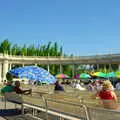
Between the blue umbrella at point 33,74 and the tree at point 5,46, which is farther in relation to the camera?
the tree at point 5,46

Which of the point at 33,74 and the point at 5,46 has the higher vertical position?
the point at 5,46

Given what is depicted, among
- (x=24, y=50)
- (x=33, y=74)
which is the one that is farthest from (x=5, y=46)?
(x=33, y=74)

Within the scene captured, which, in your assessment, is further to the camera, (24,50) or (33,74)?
(24,50)

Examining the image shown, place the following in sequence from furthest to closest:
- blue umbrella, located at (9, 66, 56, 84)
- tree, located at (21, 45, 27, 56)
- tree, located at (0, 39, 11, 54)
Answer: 1. tree, located at (21, 45, 27, 56)
2. tree, located at (0, 39, 11, 54)
3. blue umbrella, located at (9, 66, 56, 84)

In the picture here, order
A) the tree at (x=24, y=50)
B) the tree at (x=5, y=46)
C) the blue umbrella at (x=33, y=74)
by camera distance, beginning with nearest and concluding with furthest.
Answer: the blue umbrella at (x=33, y=74) → the tree at (x=5, y=46) → the tree at (x=24, y=50)

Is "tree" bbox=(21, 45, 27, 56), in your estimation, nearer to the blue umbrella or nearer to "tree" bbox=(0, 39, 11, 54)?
"tree" bbox=(0, 39, 11, 54)

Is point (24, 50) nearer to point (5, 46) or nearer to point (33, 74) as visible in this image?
point (5, 46)

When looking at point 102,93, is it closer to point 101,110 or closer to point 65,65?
point 101,110

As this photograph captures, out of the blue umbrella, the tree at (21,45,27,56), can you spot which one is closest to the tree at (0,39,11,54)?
the tree at (21,45,27,56)

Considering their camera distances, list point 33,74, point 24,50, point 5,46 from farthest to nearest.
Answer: point 24,50, point 5,46, point 33,74

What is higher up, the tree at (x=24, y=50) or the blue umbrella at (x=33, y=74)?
the tree at (x=24, y=50)

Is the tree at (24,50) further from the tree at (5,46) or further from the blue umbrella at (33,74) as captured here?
the blue umbrella at (33,74)

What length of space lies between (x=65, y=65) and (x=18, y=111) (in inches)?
4227

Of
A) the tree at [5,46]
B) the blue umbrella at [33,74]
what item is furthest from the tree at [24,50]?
the blue umbrella at [33,74]
